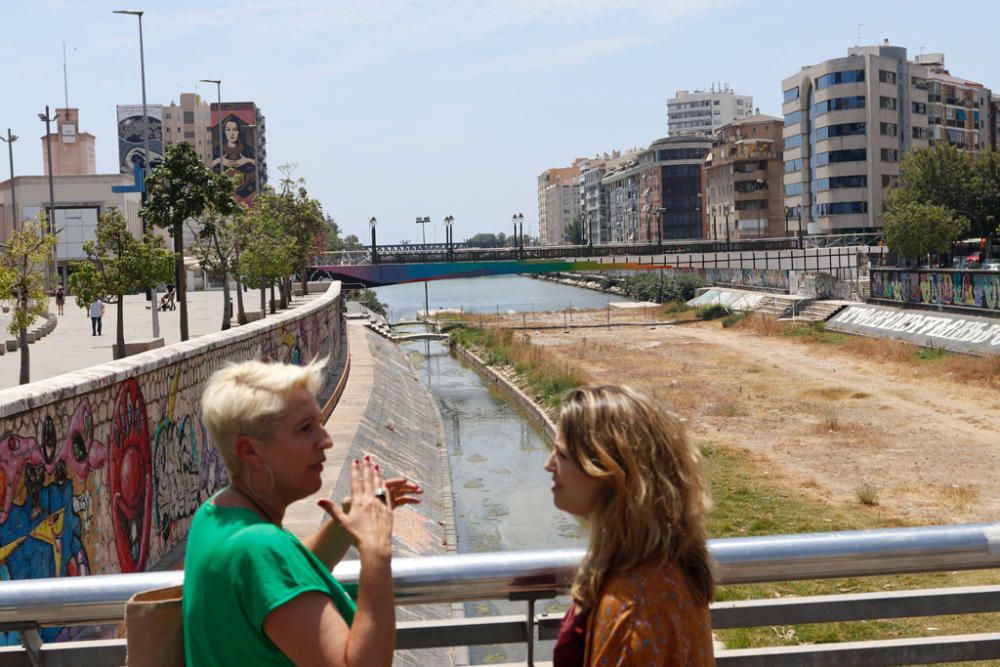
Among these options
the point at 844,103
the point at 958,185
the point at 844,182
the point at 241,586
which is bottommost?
the point at 241,586

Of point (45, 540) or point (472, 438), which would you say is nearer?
point (45, 540)

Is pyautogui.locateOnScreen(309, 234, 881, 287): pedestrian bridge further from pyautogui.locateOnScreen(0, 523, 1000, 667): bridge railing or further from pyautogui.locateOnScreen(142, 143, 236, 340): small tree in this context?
pyautogui.locateOnScreen(0, 523, 1000, 667): bridge railing

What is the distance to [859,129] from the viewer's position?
90.4 metres

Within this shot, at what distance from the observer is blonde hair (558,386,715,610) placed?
8.53ft

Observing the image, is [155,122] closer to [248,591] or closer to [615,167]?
[615,167]

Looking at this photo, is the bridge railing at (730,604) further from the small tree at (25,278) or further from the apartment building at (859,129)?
the apartment building at (859,129)

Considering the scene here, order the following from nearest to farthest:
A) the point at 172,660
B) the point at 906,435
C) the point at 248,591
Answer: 1. the point at 248,591
2. the point at 172,660
3. the point at 906,435

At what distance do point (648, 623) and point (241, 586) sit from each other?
36.3 inches

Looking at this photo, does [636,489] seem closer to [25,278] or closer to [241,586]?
[241,586]

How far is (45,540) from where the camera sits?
920cm

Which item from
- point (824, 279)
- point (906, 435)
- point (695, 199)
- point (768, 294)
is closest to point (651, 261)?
point (768, 294)

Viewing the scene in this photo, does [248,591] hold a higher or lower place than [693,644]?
higher

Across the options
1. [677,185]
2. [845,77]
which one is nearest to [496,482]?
[845,77]

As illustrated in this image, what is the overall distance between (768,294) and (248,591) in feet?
231
